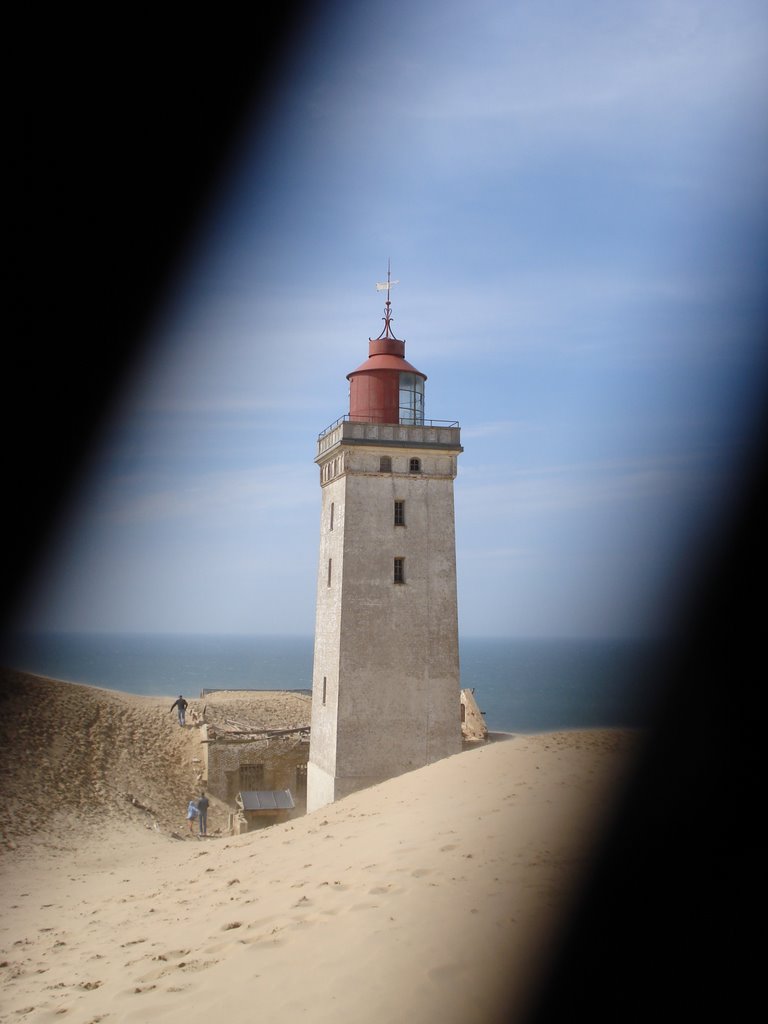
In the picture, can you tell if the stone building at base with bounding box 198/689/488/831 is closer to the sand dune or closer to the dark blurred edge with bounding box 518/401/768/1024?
the sand dune

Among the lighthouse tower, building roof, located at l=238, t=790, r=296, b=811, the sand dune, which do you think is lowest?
building roof, located at l=238, t=790, r=296, b=811

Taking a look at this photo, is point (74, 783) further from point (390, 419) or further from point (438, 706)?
point (390, 419)

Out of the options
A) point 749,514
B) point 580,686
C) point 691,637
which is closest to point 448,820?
point 691,637

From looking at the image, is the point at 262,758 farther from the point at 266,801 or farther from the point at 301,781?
the point at 266,801

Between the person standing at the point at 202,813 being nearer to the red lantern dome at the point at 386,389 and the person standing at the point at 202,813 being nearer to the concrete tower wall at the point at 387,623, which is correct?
the concrete tower wall at the point at 387,623

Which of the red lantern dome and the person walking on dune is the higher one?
the red lantern dome

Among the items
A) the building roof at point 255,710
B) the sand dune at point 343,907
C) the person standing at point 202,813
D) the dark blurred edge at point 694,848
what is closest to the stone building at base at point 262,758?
the building roof at point 255,710

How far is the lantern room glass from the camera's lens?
928 inches

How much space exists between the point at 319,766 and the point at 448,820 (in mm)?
14275

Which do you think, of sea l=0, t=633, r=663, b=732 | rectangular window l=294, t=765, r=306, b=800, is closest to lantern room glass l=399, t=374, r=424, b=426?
sea l=0, t=633, r=663, b=732

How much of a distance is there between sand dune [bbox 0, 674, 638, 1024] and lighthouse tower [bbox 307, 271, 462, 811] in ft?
22.3

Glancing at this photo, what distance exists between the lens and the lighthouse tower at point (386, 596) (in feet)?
71.4

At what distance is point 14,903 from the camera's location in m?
12.2

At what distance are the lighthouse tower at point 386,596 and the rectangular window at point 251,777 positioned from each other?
2.48m
